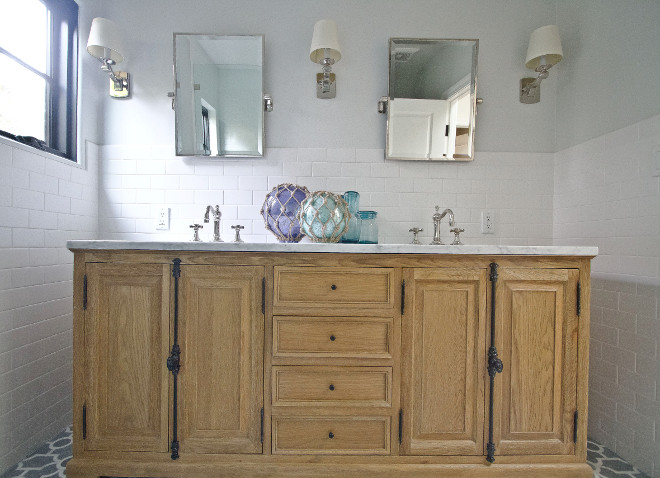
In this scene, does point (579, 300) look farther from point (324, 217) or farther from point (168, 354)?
point (168, 354)

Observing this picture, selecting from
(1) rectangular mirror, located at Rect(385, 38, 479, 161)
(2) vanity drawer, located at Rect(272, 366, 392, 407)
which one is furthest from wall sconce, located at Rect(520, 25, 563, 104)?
(2) vanity drawer, located at Rect(272, 366, 392, 407)

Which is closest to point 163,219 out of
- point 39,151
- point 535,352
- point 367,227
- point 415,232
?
point 39,151

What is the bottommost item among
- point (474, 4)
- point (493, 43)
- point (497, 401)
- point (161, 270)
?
point (497, 401)

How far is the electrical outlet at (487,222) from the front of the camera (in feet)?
6.61

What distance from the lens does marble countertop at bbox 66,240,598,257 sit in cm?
133

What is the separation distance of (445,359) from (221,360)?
861 mm

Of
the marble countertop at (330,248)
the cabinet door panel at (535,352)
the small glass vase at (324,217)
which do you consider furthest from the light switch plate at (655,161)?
the small glass vase at (324,217)

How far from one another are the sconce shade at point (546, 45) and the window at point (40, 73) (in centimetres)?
249

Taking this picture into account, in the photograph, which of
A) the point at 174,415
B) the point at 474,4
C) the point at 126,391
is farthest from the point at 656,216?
the point at 126,391

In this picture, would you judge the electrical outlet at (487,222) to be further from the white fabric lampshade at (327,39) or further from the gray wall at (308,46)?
the white fabric lampshade at (327,39)

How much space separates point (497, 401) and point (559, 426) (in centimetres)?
27

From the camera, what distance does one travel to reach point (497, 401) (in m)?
1.36

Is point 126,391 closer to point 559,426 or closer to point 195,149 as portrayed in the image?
point 195,149

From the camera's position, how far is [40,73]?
181 cm
